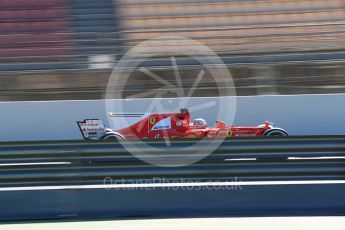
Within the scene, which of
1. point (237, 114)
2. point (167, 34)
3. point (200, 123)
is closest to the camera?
point (200, 123)

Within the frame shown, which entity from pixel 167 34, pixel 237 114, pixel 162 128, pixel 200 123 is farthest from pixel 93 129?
pixel 167 34

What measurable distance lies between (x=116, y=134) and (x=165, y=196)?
253 inches

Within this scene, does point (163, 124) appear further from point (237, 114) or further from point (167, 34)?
point (167, 34)

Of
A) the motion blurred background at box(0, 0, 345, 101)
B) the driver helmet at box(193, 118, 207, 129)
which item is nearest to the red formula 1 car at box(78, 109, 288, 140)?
the driver helmet at box(193, 118, 207, 129)

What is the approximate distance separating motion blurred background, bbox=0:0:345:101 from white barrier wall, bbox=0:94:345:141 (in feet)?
2.44

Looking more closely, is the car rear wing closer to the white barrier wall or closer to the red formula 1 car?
the red formula 1 car

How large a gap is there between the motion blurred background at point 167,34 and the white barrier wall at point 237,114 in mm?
744

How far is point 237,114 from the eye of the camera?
12234 mm

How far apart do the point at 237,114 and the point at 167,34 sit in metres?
2.99

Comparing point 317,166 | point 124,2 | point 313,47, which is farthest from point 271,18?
point 317,166

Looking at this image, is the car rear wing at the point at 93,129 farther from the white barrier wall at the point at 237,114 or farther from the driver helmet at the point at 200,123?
the driver helmet at the point at 200,123

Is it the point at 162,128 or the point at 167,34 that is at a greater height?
the point at 167,34

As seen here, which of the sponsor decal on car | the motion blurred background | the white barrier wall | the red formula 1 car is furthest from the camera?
the motion blurred background

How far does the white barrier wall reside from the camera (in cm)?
1212
